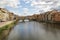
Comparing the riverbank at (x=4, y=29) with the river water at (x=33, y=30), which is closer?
the riverbank at (x=4, y=29)

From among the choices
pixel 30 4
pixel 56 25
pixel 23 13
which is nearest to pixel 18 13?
pixel 23 13

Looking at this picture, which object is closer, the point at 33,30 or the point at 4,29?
the point at 4,29

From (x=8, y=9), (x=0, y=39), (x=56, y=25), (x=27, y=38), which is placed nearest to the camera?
(x=0, y=39)

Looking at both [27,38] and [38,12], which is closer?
[27,38]

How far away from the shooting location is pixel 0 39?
450cm

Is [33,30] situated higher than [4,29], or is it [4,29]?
[4,29]

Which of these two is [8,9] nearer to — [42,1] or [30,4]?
[30,4]

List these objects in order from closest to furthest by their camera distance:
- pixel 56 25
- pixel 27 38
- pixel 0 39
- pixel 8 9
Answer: pixel 0 39 → pixel 27 38 → pixel 8 9 → pixel 56 25

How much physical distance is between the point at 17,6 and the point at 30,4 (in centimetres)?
55

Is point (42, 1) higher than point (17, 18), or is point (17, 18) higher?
point (42, 1)

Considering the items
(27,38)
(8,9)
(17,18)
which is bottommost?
(27,38)

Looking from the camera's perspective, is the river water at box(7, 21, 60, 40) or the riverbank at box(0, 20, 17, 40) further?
the river water at box(7, 21, 60, 40)

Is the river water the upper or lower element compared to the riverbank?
lower

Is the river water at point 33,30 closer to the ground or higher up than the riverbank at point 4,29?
closer to the ground
